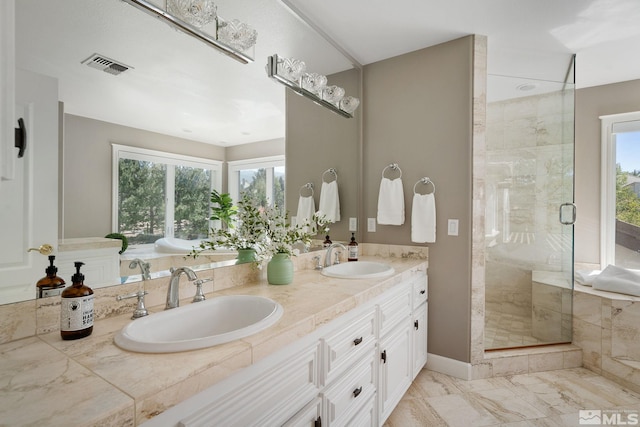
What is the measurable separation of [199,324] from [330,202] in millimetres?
1439

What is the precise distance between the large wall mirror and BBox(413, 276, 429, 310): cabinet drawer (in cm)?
112

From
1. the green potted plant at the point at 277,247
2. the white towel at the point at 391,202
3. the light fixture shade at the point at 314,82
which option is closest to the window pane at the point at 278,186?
the green potted plant at the point at 277,247

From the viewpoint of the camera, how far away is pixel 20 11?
0.91m

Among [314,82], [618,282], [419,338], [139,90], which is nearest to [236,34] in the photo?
[139,90]

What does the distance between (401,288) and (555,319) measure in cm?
169

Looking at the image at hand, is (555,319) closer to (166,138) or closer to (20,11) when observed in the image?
(166,138)

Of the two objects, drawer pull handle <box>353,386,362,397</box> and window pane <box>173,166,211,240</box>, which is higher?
window pane <box>173,166,211,240</box>

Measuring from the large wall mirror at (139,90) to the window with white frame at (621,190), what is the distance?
3.26m

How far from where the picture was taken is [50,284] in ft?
3.20

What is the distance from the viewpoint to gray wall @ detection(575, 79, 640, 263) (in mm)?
3078

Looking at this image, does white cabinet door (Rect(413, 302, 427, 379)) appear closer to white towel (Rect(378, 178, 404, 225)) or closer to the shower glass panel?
the shower glass panel

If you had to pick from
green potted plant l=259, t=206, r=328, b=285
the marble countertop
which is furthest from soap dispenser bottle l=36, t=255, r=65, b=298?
green potted plant l=259, t=206, r=328, b=285

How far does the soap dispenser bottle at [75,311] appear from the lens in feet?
2.90

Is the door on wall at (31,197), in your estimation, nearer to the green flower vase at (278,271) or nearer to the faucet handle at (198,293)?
the faucet handle at (198,293)
